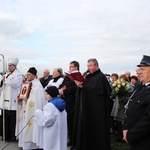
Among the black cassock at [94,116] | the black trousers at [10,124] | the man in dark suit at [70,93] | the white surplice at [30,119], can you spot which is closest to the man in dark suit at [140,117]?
the black cassock at [94,116]

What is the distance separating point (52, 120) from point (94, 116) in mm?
1368

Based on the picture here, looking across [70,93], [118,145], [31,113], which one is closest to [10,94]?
[31,113]

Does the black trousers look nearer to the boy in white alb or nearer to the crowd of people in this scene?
the crowd of people

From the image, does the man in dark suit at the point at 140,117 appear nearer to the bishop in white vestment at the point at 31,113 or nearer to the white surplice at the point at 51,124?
the white surplice at the point at 51,124

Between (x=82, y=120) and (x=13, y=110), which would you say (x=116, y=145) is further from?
(x=13, y=110)

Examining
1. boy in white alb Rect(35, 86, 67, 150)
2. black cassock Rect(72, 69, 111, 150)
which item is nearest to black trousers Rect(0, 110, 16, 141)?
black cassock Rect(72, 69, 111, 150)

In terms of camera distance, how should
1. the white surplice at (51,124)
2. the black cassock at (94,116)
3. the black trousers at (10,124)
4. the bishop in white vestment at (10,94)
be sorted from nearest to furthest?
the white surplice at (51,124), the black cassock at (94,116), the bishop in white vestment at (10,94), the black trousers at (10,124)

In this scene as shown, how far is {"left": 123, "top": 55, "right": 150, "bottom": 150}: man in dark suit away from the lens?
3.41m

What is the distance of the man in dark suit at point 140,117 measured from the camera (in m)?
3.41

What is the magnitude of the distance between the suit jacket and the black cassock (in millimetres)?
2044

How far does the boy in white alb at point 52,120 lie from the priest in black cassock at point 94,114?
84cm

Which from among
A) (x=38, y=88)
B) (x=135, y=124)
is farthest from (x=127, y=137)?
(x=38, y=88)

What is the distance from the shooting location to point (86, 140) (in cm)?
594

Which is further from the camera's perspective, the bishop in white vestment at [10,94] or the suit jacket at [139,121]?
the bishop in white vestment at [10,94]
